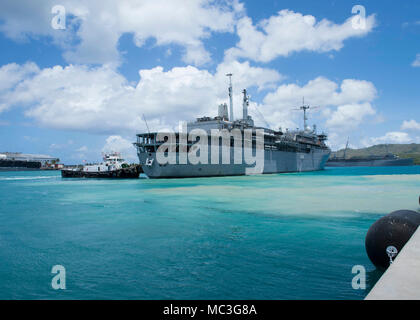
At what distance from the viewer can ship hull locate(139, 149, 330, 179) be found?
136 ft

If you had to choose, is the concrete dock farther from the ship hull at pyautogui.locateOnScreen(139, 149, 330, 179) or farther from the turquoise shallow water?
the ship hull at pyautogui.locateOnScreen(139, 149, 330, 179)

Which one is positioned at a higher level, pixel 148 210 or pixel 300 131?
pixel 300 131

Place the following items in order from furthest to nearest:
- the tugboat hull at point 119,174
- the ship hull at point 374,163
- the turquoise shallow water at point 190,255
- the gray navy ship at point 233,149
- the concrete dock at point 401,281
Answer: the ship hull at point 374,163
the tugboat hull at point 119,174
the gray navy ship at point 233,149
the turquoise shallow water at point 190,255
the concrete dock at point 401,281

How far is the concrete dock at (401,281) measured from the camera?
2.82m

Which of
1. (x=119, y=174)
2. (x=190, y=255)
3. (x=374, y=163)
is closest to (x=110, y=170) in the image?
(x=119, y=174)

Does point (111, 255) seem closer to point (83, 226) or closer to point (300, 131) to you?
point (83, 226)

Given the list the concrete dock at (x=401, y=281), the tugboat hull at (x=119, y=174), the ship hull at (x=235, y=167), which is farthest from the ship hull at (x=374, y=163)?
the concrete dock at (x=401, y=281)

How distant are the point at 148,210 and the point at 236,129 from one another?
36.4 metres

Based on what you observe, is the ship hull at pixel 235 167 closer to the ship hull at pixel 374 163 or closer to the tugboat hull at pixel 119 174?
the tugboat hull at pixel 119 174

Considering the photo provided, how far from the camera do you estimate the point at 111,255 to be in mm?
7629

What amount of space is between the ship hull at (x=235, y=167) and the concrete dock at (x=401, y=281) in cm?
3765

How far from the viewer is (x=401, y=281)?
317 cm

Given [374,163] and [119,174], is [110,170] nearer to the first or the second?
[119,174]
